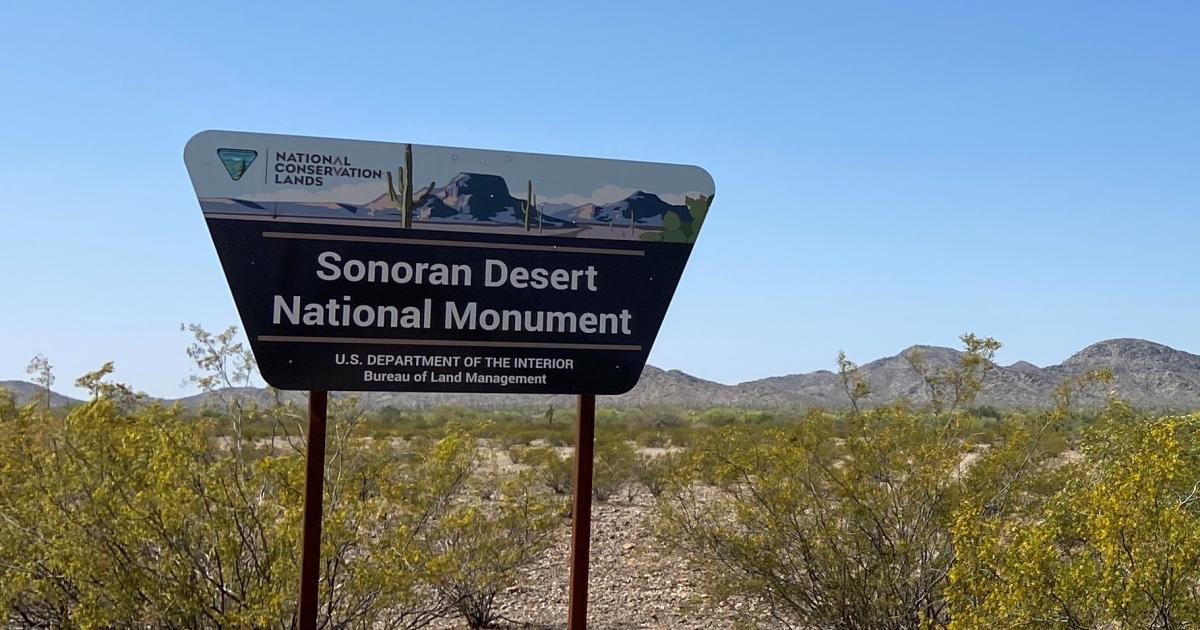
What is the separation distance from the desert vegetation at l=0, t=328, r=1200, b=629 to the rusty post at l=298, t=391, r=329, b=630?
1.44m

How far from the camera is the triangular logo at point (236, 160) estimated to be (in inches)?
184

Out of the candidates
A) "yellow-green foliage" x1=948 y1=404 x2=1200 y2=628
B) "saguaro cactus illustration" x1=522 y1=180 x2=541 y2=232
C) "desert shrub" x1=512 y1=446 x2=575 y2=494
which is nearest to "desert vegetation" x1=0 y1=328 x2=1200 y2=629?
"yellow-green foliage" x1=948 y1=404 x2=1200 y2=628

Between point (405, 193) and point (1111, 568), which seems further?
point (1111, 568)

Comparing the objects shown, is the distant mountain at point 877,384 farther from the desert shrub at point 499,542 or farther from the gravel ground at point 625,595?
the desert shrub at point 499,542

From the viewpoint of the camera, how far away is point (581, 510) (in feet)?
16.7

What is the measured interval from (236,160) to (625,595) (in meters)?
8.64

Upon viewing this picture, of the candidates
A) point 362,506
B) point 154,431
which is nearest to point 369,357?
point 362,506

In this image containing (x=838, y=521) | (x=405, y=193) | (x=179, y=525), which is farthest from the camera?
(x=838, y=521)

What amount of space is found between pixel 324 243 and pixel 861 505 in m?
5.05

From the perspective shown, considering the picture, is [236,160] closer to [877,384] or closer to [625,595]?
[625,595]

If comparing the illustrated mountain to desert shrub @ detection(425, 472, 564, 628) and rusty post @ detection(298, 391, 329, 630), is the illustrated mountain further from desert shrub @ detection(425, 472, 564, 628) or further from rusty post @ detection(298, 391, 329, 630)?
desert shrub @ detection(425, 472, 564, 628)

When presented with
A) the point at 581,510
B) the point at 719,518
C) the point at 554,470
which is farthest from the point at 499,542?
the point at 554,470

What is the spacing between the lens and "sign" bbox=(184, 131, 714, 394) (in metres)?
4.70

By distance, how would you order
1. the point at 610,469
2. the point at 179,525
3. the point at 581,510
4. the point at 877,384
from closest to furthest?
1. the point at 581,510
2. the point at 179,525
3. the point at 610,469
4. the point at 877,384
